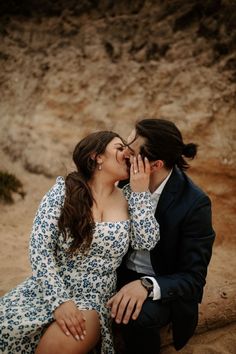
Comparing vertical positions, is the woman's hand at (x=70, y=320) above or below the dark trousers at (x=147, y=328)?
above

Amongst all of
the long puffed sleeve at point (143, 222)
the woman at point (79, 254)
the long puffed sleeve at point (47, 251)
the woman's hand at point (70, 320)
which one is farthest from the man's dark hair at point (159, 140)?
the woman's hand at point (70, 320)

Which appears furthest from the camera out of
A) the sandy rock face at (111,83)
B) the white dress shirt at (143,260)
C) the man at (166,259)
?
the sandy rock face at (111,83)

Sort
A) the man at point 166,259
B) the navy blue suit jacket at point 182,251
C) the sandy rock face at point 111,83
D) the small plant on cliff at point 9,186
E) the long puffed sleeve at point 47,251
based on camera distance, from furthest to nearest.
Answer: the small plant on cliff at point 9,186 < the sandy rock face at point 111,83 < the navy blue suit jacket at point 182,251 < the man at point 166,259 < the long puffed sleeve at point 47,251

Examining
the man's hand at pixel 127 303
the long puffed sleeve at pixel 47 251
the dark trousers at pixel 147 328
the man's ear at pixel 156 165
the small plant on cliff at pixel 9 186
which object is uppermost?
the man's ear at pixel 156 165

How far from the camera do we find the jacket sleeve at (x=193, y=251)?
107 inches

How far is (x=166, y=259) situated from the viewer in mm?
2842

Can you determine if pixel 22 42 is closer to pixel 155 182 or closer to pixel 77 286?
pixel 155 182

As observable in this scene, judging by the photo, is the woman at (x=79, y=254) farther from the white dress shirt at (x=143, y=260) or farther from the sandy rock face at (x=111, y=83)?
the sandy rock face at (x=111, y=83)

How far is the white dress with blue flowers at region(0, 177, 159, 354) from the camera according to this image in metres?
2.51

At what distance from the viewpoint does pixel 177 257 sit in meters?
2.86

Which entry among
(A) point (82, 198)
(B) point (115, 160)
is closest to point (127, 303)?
(A) point (82, 198)

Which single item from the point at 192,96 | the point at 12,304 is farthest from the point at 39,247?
the point at 192,96

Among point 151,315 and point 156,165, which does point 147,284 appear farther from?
point 156,165

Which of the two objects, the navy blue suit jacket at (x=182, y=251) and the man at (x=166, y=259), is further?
the navy blue suit jacket at (x=182, y=251)
